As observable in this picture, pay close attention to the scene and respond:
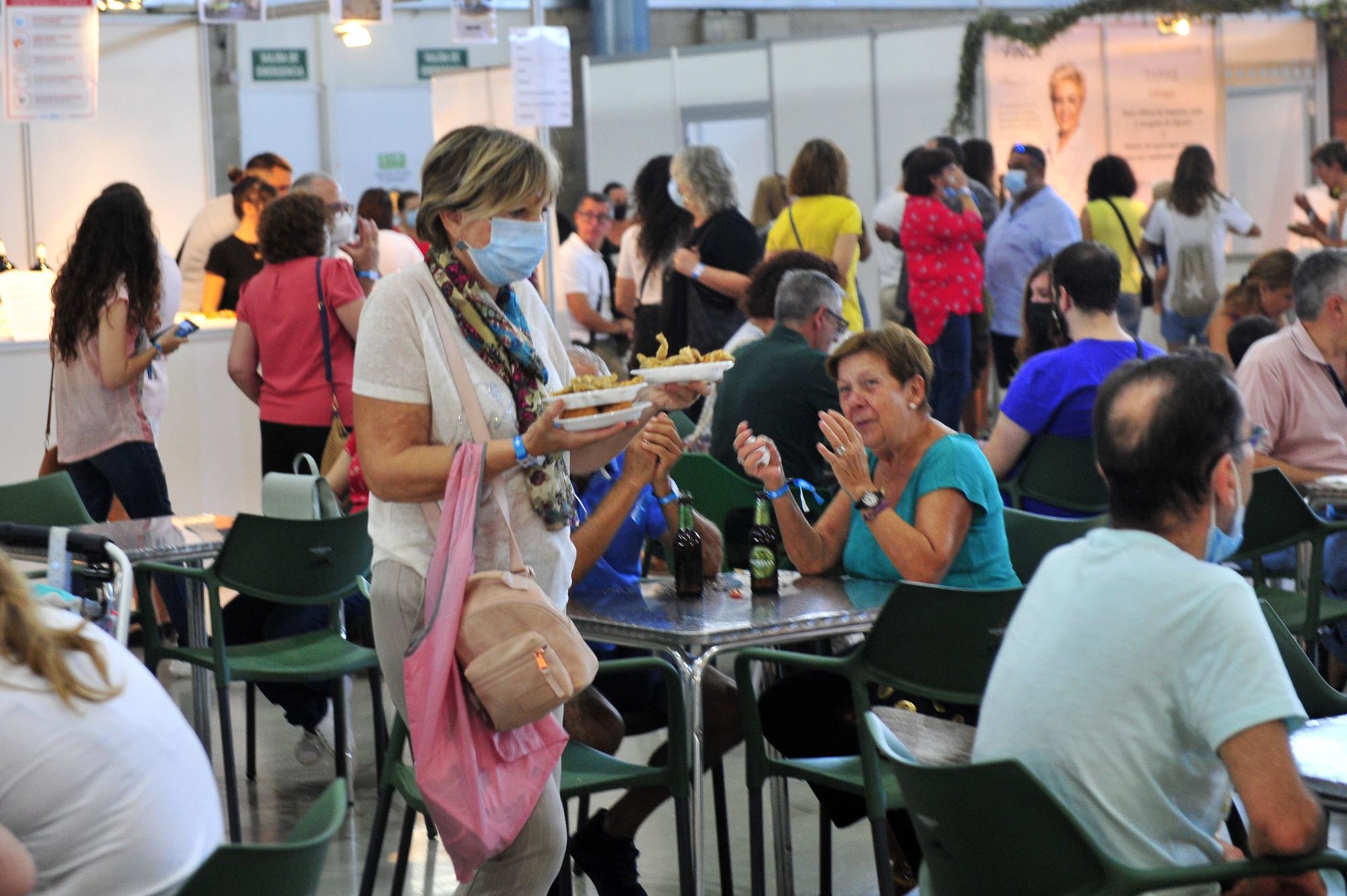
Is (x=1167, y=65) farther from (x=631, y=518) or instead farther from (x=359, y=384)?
(x=359, y=384)

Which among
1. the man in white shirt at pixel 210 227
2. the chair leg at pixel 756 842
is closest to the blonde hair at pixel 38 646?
the chair leg at pixel 756 842

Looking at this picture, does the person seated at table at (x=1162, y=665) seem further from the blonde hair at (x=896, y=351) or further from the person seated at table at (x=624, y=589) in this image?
the blonde hair at (x=896, y=351)

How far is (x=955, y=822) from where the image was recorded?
1947 millimetres

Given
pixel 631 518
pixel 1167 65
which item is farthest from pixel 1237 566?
pixel 1167 65

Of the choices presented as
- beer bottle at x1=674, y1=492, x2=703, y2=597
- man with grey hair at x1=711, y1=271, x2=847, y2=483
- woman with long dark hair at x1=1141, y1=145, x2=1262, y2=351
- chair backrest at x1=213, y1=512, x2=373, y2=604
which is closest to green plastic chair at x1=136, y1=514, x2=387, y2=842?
chair backrest at x1=213, y1=512, x2=373, y2=604

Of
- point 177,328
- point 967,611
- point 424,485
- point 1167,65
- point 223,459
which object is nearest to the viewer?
point 424,485

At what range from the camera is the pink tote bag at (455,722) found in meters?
2.41

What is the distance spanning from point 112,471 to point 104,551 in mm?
2599

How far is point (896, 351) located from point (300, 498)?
1.87 meters

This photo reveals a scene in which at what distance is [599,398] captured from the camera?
251 cm

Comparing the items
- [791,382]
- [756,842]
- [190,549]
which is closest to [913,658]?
[756,842]

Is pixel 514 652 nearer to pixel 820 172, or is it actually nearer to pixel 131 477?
pixel 131 477

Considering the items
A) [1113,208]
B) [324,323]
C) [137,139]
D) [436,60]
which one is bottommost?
[324,323]

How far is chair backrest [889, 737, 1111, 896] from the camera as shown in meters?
1.84
